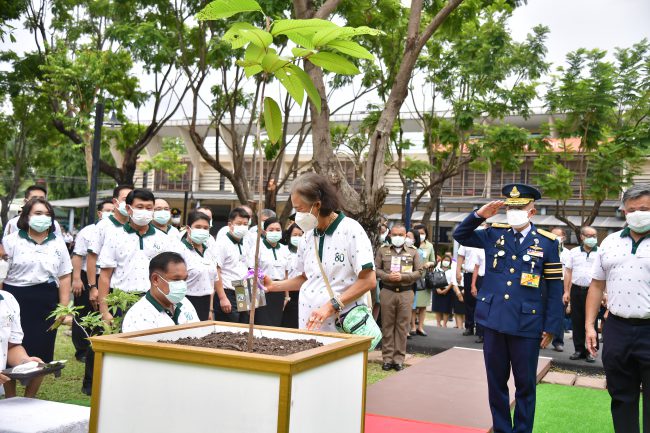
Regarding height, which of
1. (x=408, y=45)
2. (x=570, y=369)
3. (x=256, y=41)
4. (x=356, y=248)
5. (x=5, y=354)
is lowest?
(x=570, y=369)

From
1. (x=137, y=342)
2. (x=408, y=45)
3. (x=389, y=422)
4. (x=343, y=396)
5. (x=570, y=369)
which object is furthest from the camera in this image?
(x=570, y=369)

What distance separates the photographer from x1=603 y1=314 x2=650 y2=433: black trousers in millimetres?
4266

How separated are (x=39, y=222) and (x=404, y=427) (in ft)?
11.0

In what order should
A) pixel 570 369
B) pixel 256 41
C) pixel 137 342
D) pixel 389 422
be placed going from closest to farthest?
pixel 256 41
pixel 137 342
pixel 389 422
pixel 570 369

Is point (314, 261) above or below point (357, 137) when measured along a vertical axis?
below

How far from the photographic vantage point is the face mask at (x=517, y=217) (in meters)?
4.73

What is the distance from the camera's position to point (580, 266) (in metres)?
9.41

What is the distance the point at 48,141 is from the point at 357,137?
1011cm

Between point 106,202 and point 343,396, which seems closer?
point 343,396

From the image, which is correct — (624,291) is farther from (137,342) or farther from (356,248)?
→ (137,342)

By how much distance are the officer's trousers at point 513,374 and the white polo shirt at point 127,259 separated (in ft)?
9.02

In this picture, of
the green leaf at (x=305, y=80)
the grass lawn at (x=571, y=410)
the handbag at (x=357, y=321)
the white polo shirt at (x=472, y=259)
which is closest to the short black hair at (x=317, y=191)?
the handbag at (x=357, y=321)

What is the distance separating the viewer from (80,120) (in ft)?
48.0

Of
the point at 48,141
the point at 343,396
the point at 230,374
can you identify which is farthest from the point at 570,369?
the point at 48,141
